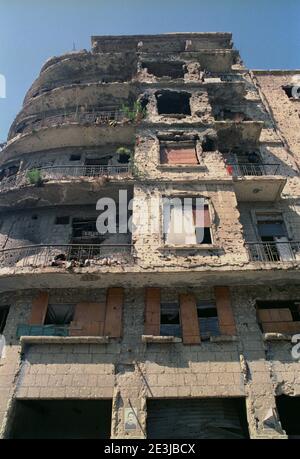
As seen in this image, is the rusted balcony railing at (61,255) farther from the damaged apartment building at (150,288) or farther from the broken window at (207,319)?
the broken window at (207,319)

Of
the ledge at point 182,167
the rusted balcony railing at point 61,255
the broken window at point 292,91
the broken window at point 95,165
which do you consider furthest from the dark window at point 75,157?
the broken window at point 292,91

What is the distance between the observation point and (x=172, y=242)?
12172 millimetres

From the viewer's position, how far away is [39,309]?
11.4 metres

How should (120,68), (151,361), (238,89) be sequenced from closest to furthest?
1. (151,361)
2. (238,89)
3. (120,68)

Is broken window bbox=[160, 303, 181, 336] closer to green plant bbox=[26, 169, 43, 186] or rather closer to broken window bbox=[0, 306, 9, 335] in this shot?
broken window bbox=[0, 306, 9, 335]

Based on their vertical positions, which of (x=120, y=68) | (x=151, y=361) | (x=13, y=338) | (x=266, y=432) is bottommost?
(x=266, y=432)

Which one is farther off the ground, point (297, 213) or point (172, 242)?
point (297, 213)

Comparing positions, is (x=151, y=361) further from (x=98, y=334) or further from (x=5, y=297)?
(x=5, y=297)

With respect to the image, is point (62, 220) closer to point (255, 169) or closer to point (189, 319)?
point (189, 319)

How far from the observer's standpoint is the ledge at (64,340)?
34.4 feet

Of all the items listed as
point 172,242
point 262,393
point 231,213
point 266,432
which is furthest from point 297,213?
point 266,432

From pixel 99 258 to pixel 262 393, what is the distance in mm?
7225

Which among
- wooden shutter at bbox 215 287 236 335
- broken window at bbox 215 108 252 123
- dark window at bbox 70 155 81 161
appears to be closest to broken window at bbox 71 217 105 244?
dark window at bbox 70 155 81 161

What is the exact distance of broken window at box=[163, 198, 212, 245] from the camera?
1230cm
